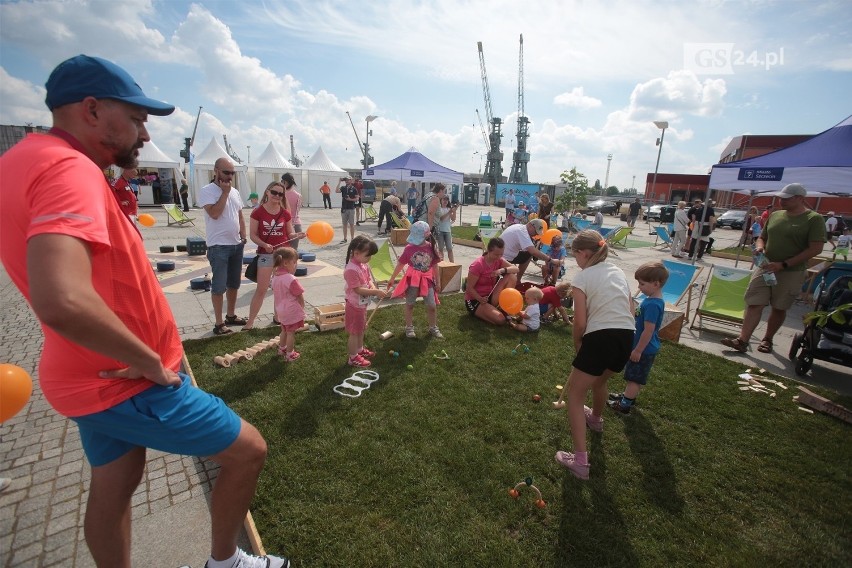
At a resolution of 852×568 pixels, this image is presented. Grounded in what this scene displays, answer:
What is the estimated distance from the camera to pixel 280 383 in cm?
427

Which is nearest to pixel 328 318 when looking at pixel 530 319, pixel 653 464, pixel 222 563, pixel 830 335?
pixel 530 319

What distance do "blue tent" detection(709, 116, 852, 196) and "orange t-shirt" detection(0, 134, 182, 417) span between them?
28.9 ft

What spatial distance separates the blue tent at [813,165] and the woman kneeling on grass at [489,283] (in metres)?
5.06

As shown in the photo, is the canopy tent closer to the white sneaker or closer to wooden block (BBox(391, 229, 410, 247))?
wooden block (BBox(391, 229, 410, 247))

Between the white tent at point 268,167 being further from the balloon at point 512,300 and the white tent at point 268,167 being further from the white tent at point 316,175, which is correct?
the balloon at point 512,300

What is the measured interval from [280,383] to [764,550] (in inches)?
164

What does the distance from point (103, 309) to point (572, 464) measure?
3.22 metres

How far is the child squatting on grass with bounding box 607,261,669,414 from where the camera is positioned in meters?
3.73

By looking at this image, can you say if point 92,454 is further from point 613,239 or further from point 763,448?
point 613,239

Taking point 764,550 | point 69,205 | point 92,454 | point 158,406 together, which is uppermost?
point 69,205

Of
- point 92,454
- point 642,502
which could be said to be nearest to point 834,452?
point 642,502

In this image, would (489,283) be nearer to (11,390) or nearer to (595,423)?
(595,423)

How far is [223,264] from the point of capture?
516cm

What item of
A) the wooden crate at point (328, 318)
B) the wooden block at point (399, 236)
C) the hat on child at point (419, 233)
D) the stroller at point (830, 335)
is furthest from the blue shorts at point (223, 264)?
the wooden block at point (399, 236)
